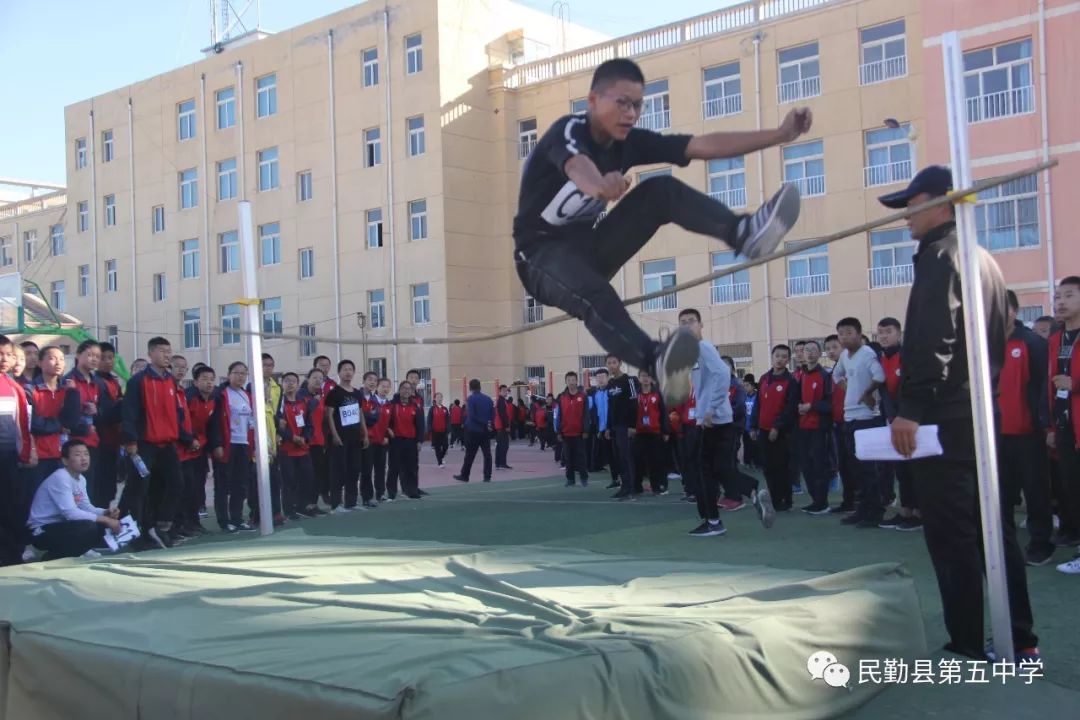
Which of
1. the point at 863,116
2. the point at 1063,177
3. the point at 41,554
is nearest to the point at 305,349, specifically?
the point at 863,116

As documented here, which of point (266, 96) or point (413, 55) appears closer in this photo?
point (413, 55)

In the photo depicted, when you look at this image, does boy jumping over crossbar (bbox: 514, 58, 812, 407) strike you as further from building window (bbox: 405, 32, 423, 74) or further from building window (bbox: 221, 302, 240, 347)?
building window (bbox: 221, 302, 240, 347)

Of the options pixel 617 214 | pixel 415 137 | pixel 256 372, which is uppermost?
pixel 415 137

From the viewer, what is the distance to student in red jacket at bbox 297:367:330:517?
35.3ft

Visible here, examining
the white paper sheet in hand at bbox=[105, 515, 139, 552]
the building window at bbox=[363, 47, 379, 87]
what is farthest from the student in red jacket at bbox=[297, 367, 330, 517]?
the building window at bbox=[363, 47, 379, 87]

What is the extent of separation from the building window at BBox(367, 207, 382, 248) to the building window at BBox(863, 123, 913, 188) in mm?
13042

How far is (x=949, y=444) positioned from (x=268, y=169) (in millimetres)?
29040

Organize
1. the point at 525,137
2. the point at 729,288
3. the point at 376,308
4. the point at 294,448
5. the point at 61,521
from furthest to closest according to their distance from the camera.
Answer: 1. the point at 376,308
2. the point at 525,137
3. the point at 729,288
4. the point at 294,448
5. the point at 61,521

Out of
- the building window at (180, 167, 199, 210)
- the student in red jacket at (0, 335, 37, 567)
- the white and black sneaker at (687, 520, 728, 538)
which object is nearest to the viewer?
the student in red jacket at (0, 335, 37, 567)

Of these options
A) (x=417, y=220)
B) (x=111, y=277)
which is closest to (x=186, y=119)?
(x=111, y=277)

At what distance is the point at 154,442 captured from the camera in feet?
26.9

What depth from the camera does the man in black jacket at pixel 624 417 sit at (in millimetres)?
11258

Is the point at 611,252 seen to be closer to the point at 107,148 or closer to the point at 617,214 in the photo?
the point at 617,214

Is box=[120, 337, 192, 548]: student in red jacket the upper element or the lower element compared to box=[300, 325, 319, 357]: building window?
lower
